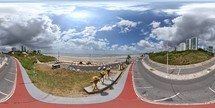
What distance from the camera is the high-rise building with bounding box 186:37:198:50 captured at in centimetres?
1108

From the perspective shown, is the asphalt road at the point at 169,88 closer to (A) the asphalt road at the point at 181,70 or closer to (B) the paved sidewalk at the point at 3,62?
(A) the asphalt road at the point at 181,70

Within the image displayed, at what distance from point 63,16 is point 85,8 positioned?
384mm

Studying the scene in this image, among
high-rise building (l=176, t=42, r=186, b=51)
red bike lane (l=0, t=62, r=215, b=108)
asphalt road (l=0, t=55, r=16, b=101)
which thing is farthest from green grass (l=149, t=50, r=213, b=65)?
asphalt road (l=0, t=55, r=16, b=101)

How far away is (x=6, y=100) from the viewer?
1148 cm

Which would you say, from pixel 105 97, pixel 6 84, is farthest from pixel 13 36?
pixel 105 97

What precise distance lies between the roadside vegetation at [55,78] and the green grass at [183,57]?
3.41 ft

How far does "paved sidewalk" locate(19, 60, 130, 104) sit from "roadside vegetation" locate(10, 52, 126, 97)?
0.23 ft

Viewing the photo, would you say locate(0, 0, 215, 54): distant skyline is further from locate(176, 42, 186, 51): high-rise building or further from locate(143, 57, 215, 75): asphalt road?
locate(143, 57, 215, 75): asphalt road

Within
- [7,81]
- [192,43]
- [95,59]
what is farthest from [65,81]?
[192,43]

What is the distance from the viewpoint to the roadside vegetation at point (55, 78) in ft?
37.1

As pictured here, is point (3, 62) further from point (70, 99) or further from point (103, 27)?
point (103, 27)

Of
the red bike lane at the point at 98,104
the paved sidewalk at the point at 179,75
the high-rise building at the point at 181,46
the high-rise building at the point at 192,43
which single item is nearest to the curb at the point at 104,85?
the red bike lane at the point at 98,104

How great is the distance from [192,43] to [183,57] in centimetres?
27

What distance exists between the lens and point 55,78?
37.2 ft
